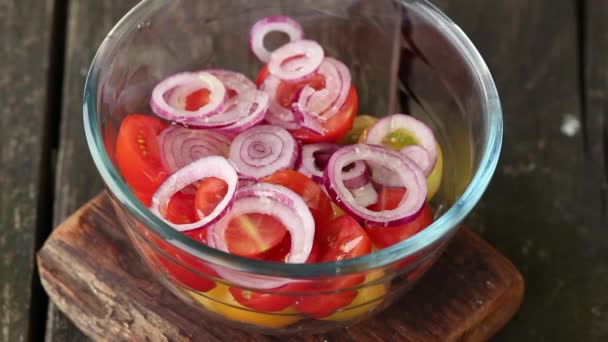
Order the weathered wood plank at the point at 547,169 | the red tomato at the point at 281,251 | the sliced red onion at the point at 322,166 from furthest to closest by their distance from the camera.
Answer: the weathered wood plank at the point at 547,169 < the sliced red onion at the point at 322,166 < the red tomato at the point at 281,251

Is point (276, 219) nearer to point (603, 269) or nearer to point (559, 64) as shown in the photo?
point (603, 269)

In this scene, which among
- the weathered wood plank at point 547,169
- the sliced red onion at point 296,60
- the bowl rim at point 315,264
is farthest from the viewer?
the weathered wood plank at point 547,169

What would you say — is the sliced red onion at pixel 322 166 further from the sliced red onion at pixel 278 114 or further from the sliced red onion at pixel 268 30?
the sliced red onion at pixel 268 30

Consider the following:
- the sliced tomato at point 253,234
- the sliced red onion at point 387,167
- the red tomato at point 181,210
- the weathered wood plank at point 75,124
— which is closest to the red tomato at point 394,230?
the sliced red onion at point 387,167

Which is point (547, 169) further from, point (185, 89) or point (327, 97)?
point (185, 89)

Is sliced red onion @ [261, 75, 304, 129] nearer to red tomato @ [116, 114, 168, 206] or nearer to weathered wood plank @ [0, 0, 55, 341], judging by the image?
red tomato @ [116, 114, 168, 206]

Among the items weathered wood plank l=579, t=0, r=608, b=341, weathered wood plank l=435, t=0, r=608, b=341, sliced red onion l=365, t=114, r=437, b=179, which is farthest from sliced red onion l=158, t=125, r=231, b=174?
weathered wood plank l=579, t=0, r=608, b=341

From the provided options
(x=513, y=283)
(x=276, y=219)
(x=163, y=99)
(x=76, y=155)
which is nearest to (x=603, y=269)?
(x=513, y=283)
